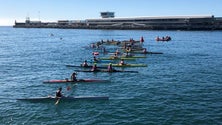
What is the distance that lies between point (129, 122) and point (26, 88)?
18.8 metres

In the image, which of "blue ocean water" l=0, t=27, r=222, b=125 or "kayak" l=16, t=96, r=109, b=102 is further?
"kayak" l=16, t=96, r=109, b=102

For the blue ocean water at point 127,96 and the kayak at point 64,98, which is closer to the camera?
the blue ocean water at point 127,96

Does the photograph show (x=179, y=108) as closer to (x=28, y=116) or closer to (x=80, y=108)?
(x=80, y=108)

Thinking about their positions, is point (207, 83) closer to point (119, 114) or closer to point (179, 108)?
point (179, 108)

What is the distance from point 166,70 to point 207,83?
1225 centimetres

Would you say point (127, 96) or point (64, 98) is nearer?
point (64, 98)

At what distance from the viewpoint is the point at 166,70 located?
58.9 meters

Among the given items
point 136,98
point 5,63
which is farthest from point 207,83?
point 5,63

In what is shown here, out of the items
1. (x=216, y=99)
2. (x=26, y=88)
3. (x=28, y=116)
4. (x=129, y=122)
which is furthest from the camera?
(x=26, y=88)

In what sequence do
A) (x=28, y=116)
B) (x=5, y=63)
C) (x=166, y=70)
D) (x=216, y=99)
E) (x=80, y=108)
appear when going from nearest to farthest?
(x=28, y=116), (x=80, y=108), (x=216, y=99), (x=166, y=70), (x=5, y=63)

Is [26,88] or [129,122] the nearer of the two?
[129,122]

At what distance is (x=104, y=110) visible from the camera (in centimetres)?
3488

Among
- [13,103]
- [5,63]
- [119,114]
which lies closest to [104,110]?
[119,114]

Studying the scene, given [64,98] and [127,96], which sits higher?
[64,98]
